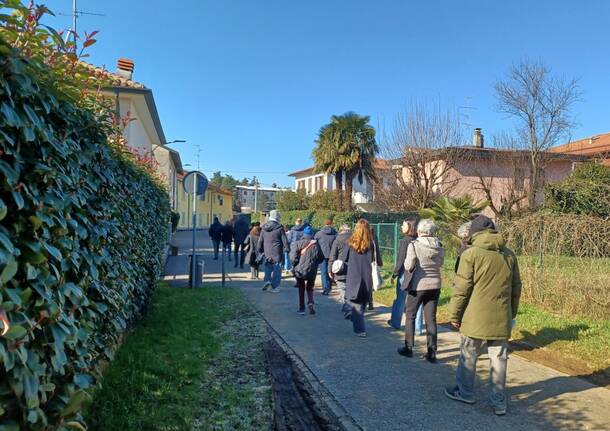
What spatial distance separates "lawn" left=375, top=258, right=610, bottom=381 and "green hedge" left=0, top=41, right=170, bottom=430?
573 centimetres

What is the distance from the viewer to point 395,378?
206 inches

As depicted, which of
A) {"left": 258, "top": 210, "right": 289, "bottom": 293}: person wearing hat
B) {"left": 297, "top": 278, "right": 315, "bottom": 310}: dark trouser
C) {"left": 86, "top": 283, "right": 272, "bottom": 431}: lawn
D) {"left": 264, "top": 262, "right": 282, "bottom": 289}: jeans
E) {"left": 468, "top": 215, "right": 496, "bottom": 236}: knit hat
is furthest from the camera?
{"left": 264, "top": 262, "right": 282, "bottom": 289}: jeans

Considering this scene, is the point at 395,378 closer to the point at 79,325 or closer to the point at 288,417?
the point at 288,417

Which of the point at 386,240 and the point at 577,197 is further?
the point at 386,240

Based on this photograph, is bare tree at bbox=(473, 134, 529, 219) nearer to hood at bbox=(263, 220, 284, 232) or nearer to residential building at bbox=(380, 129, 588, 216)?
residential building at bbox=(380, 129, 588, 216)

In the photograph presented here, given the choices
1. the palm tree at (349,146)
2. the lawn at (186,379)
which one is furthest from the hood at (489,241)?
the palm tree at (349,146)

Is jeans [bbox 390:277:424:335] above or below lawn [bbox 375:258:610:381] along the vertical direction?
above

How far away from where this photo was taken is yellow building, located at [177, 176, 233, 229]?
48406mm

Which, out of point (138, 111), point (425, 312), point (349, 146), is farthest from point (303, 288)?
point (349, 146)

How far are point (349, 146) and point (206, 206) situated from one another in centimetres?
3275

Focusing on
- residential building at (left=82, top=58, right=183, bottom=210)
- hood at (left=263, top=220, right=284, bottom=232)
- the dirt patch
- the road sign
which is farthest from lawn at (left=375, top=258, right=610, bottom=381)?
residential building at (left=82, top=58, right=183, bottom=210)

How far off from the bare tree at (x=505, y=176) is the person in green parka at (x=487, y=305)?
65.0 ft

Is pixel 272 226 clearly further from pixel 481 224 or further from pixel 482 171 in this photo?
pixel 482 171

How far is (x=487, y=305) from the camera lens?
434 cm
